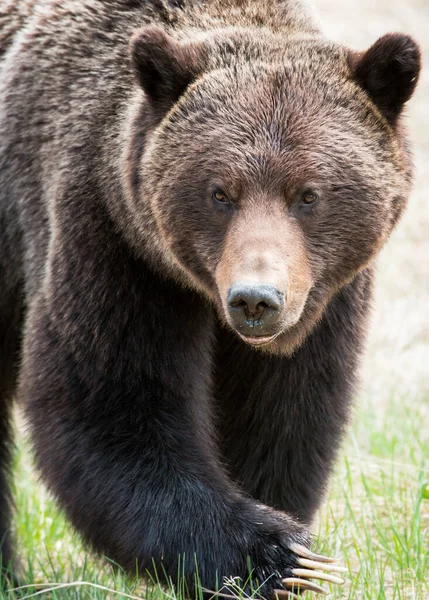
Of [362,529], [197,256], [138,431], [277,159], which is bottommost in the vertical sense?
[362,529]

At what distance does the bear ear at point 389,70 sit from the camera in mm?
4977

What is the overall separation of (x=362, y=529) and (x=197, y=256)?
7.26 feet

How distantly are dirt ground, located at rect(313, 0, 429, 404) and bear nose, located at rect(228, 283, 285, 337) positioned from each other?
7.66ft

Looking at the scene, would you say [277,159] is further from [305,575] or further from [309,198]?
[305,575]

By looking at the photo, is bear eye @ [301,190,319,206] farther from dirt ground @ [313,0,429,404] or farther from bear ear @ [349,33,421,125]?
dirt ground @ [313,0,429,404]

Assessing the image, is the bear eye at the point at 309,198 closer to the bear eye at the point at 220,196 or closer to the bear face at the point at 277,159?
the bear face at the point at 277,159

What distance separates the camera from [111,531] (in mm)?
5156

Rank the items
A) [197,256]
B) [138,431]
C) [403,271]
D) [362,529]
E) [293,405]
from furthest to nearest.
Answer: [403,271], [362,529], [293,405], [138,431], [197,256]

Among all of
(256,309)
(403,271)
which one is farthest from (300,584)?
(403,271)

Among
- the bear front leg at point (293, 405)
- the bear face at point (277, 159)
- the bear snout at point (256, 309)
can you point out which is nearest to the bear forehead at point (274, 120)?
the bear face at point (277, 159)

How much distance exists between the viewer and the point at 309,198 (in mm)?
4871

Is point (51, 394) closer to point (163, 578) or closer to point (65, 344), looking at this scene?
point (65, 344)

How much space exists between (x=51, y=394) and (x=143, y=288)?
66cm

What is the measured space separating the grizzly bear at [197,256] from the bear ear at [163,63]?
0.01 metres
